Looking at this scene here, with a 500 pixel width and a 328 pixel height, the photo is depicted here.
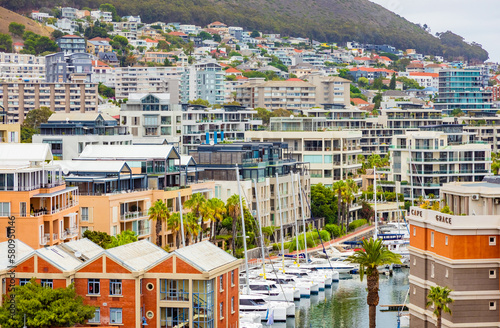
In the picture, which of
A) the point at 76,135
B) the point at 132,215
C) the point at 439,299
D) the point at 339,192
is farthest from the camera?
the point at 339,192

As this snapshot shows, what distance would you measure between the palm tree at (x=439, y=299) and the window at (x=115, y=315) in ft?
57.8

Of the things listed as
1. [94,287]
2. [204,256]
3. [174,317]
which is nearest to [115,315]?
[94,287]

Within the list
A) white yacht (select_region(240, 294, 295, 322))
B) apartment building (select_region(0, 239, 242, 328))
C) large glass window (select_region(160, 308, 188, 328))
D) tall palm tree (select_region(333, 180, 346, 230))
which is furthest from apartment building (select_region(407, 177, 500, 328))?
tall palm tree (select_region(333, 180, 346, 230))

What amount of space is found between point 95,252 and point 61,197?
13831 millimetres

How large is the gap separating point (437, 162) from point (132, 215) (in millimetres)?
63063

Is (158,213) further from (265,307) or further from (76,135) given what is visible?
(76,135)

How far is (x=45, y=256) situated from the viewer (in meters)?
65.1

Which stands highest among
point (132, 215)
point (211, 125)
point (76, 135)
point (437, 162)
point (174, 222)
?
point (211, 125)

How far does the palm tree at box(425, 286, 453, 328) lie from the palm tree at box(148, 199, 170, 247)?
33.5 metres

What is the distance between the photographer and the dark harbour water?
88.4 meters

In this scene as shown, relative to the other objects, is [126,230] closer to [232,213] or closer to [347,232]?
[232,213]

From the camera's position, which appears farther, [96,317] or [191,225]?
[191,225]

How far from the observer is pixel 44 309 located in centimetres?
6144

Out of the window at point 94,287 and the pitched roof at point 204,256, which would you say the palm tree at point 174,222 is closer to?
the pitched roof at point 204,256
